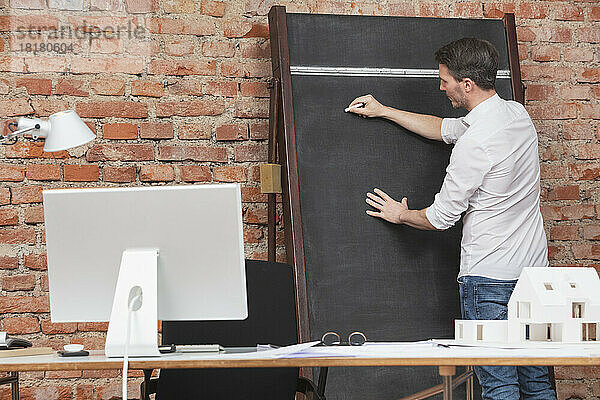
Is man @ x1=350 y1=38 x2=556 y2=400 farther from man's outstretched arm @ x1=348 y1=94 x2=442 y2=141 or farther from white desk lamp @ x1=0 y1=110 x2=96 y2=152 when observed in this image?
white desk lamp @ x1=0 y1=110 x2=96 y2=152

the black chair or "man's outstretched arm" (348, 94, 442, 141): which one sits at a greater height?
"man's outstretched arm" (348, 94, 442, 141)

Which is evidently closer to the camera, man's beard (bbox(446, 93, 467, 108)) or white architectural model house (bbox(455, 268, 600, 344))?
white architectural model house (bbox(455, 268, 600, 344))

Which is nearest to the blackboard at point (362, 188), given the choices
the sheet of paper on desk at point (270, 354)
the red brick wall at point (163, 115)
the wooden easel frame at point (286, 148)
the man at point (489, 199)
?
the wooden easel frame at point (286, 148)

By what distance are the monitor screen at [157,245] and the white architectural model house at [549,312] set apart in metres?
0.66

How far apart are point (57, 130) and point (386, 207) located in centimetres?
150

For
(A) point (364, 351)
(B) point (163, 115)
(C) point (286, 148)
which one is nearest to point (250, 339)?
(A) point (364, 351)

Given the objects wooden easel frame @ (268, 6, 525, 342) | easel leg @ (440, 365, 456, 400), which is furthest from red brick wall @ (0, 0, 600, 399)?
easel leg @ (440, 365, 456, 400)

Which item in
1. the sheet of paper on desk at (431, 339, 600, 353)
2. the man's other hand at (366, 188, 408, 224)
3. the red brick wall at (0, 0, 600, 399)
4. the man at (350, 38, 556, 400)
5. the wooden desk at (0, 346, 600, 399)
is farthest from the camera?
the red brick wall at (0, 0, 600, 399)

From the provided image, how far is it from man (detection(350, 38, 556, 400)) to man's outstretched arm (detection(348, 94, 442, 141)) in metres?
0.18

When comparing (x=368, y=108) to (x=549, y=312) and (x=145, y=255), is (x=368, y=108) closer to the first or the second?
(x=549, y=312)

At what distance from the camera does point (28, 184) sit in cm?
333

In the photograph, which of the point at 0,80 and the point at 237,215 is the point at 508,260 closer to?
the point at 237,215

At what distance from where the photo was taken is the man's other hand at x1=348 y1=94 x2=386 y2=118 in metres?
3.26

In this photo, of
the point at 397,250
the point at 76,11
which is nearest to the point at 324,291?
the point at 397,250
